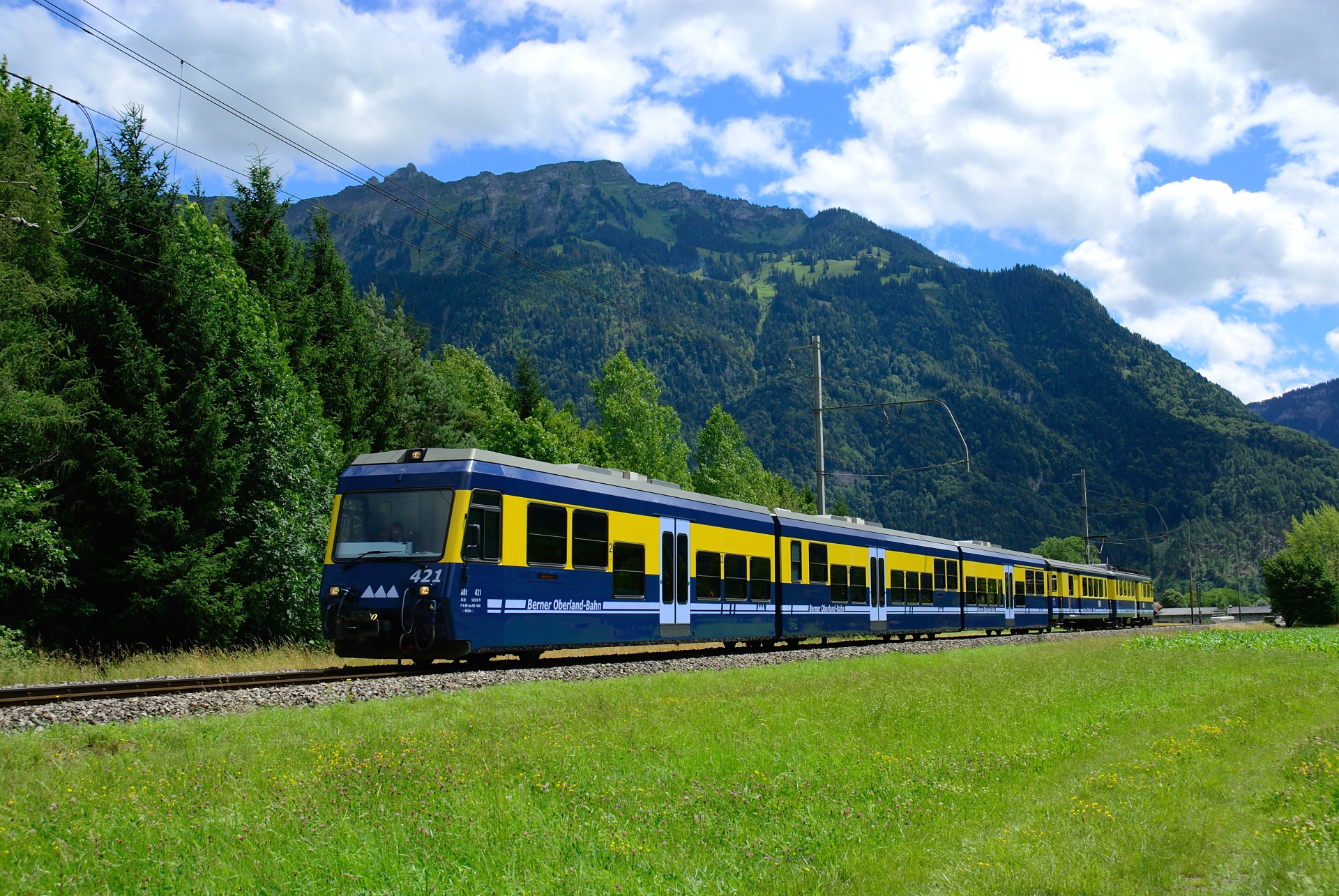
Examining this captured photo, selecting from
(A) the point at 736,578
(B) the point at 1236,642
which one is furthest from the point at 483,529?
(B) the point at 1236,642

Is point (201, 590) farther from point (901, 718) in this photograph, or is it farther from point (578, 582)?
point (901, 718)

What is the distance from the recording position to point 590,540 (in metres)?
18.9

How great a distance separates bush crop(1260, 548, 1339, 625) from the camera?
234 ft

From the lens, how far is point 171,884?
19.3 feet

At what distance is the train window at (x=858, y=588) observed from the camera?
29.8 m

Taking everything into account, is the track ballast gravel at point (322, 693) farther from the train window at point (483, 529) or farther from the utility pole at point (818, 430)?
the utility pole at point (818, 430)

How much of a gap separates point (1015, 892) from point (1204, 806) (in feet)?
10.0

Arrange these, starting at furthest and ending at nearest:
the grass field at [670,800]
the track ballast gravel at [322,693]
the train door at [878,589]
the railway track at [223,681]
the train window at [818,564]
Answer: the train door at [878,589] → the train window at [818,564] → the railway track at [223,681] → the track ballast gravel at [322,693] → the grass field at [670,800]

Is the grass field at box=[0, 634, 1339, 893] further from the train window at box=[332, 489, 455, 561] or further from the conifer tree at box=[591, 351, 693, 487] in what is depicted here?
the conifer tree at box=[591, 351, 693, 487]

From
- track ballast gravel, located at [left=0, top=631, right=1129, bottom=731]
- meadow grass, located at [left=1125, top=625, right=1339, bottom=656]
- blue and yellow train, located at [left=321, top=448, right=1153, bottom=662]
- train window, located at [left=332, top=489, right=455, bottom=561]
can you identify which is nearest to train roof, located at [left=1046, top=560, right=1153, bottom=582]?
meadow grass, located at [left=1125, top=625, right=1339, bottom=656]

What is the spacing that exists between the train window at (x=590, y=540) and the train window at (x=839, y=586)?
10.9m

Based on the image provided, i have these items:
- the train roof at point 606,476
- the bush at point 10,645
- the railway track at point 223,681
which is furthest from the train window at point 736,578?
the bush at point 10,645

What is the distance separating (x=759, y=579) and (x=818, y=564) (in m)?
3.43

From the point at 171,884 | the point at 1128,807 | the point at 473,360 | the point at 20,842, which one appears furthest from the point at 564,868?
the point at 473,360
